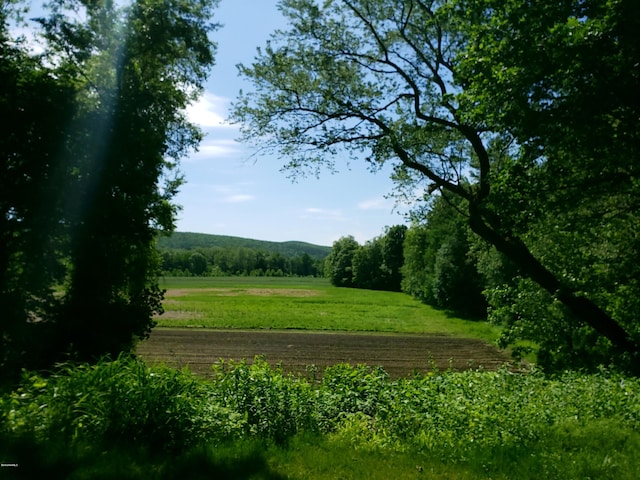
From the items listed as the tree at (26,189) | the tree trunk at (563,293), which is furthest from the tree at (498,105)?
the tree at (26,189)

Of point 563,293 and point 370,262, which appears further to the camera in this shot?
point 370,262

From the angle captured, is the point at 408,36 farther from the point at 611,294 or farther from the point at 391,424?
the point at 391,424

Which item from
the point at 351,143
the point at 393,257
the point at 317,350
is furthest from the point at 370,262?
the point at 351,143

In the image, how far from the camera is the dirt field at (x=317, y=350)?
1947cm

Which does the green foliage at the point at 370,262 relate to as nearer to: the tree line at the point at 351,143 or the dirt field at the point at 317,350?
the dirt field at the point at 317,350

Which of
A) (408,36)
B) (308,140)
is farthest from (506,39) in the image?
(308,140)

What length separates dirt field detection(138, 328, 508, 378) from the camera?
19.5 m

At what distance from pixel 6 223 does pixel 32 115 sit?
89.6 inches

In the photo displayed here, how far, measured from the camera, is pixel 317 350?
23.2m

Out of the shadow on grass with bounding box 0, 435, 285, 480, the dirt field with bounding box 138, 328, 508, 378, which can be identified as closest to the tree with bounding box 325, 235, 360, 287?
the dirt field with bounding box 138, 328, 508, 378

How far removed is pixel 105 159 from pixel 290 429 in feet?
25.2

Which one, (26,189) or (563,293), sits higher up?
(26,189)

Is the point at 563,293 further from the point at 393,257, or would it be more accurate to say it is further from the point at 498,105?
the point at 393,257

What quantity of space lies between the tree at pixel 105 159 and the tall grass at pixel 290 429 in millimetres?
4466
